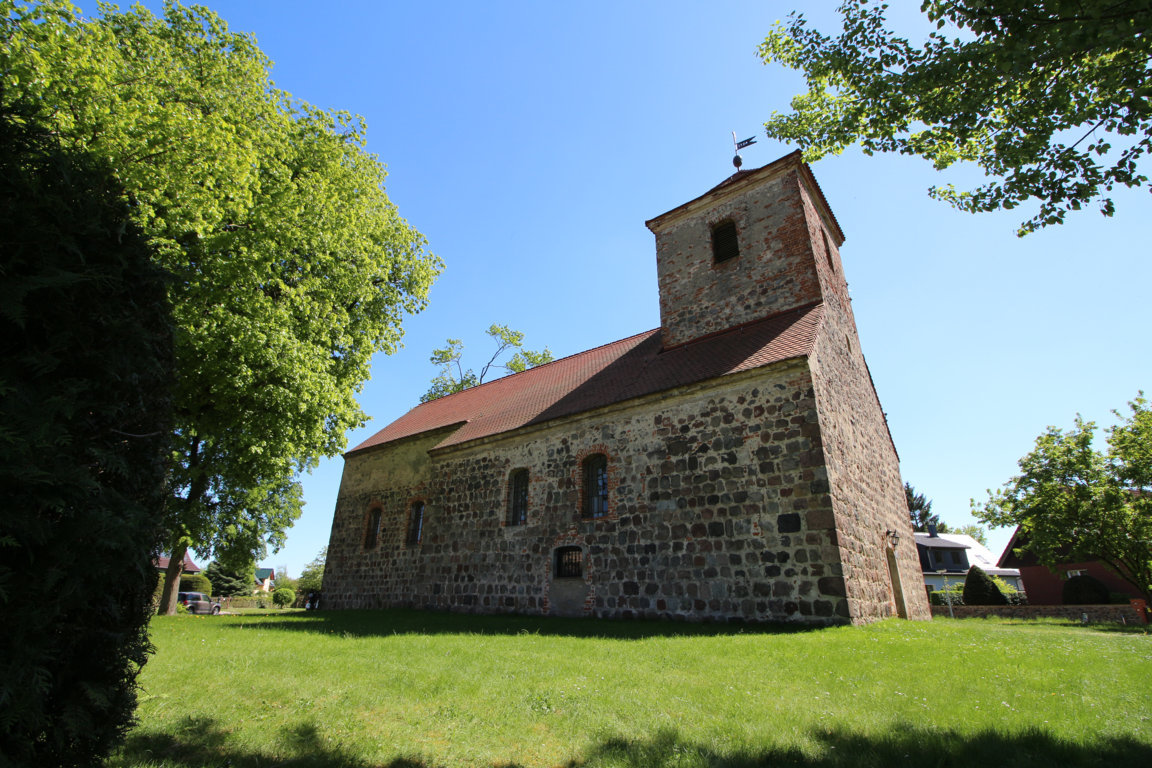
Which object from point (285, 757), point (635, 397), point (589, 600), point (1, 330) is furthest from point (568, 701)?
point (635, 397)

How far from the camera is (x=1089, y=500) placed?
22.9 metres

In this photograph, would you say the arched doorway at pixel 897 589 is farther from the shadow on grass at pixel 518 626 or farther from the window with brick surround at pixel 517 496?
the window with brick surround at pixel 517 496

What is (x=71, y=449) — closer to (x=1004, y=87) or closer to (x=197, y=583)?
(x=1004, y=87)

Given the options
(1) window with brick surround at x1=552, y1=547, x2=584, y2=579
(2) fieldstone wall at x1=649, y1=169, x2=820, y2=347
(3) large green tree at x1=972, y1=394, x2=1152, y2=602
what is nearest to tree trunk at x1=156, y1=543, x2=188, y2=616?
(1) window with brick surround at x1=552, y1=547, x2=584, y2=579

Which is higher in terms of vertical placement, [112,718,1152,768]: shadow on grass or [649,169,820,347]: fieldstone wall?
[649,169,820,347]: fieldstone wall

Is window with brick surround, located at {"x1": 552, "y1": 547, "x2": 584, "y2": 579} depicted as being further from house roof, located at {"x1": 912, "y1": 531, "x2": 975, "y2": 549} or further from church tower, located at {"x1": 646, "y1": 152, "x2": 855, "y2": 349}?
house roof, located at {"x1": 912, "y1": 531, "x2": 975, "y2": 549}

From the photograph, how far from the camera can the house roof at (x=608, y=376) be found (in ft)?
39.1

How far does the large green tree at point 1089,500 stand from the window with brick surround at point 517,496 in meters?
23.7

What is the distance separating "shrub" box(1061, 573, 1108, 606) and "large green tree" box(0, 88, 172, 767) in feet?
116

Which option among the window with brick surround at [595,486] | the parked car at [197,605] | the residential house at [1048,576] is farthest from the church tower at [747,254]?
the parked car at [197,605]

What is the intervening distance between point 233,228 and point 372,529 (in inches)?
463

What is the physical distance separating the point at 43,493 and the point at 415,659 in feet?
17.2

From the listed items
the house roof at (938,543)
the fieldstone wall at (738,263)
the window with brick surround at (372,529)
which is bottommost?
the window with brick surround at (372,529)

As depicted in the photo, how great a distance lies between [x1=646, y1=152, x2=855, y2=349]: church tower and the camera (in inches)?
536
